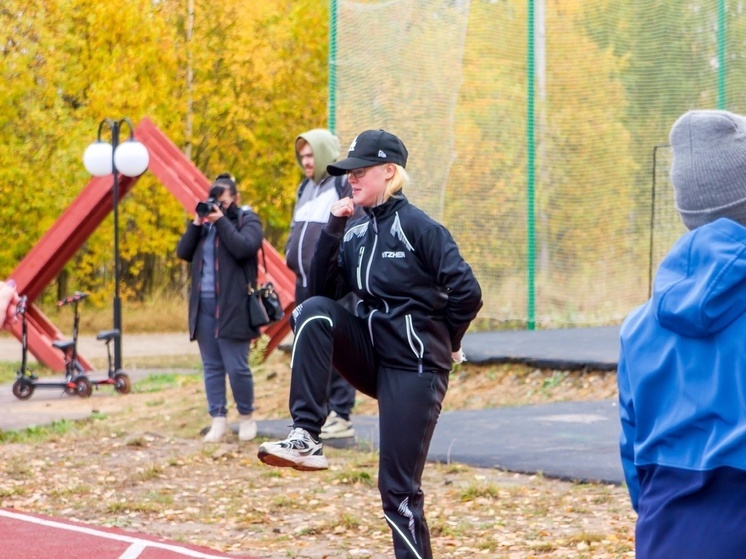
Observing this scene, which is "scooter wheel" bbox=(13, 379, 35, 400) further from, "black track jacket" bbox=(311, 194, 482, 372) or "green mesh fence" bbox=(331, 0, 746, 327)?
"black track jacket" bbox=(311, 194, 482, 372)

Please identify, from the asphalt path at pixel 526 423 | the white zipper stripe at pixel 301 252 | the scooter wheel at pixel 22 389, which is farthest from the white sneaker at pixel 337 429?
the scooter wheel at pixel 22 389

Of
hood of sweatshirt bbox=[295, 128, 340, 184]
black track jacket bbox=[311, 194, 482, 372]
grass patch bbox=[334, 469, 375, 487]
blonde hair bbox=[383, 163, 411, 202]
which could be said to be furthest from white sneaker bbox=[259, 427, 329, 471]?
hood of sweatshirt bbox=[295, 128, 340, 184]

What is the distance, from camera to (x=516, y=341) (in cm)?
1238

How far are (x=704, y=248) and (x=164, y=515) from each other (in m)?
5.36

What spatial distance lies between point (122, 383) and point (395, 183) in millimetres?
9053

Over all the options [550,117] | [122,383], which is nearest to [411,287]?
[550,117]

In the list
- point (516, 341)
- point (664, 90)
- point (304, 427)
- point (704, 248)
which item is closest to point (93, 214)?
point (516, 341)

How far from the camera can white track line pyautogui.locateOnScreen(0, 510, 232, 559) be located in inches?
239

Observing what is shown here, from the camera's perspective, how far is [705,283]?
2277 millimetres

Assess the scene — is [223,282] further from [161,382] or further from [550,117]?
[161,382]

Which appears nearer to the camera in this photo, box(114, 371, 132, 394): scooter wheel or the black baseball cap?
the black baseball cap

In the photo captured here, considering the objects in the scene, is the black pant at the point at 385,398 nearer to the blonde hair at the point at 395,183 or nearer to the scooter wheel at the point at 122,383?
the blonde hair at the point at 395,183

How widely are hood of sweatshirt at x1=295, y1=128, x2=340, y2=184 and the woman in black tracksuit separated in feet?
10.7

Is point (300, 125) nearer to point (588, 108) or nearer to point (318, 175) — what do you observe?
point (588, 108)
